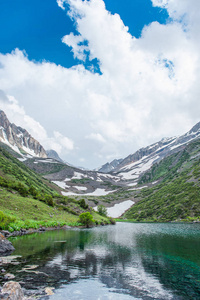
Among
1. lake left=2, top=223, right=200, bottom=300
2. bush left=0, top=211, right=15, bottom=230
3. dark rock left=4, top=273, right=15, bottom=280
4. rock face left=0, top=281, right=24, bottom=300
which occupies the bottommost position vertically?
lake left=2, top=223, right=200, bottom=300

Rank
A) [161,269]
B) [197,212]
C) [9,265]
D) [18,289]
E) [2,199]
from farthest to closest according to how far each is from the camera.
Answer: [197,212]
[2,199]
[161,269]
[9,265]
[18,289]

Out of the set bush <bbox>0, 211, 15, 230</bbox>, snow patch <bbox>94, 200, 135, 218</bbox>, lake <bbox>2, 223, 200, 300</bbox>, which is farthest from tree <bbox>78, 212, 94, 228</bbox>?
snow patch <bbox>94, 200, 135, 218</bbox>

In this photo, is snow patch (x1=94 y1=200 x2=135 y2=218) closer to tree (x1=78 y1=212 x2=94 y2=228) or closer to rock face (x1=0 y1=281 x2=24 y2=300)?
tree (x1=78 y1=212 x2=94 y2=228)

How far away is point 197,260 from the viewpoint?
66.1 ft

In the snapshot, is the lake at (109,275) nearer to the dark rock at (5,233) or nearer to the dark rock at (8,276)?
the dark rock at (8,276)

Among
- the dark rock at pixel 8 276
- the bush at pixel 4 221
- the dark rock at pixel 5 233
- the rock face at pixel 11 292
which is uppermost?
the bush at pixel 4 221

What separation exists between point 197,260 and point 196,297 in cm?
1045

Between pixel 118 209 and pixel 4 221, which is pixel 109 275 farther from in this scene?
pixel 118 209

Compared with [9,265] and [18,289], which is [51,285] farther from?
[9,265]

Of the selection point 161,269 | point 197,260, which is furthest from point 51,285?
point 197,260

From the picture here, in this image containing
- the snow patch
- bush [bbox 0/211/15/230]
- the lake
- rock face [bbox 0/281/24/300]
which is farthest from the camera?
the snow patch

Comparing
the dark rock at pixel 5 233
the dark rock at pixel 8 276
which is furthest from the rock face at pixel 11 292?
the dark rock at pixel 5 233

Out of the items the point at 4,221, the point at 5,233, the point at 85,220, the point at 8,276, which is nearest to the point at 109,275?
the point at 8,276

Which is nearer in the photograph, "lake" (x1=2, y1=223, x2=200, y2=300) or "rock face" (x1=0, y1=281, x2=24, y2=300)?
"rock face" (x1=0, y1=281, x2=24, y2=300)
